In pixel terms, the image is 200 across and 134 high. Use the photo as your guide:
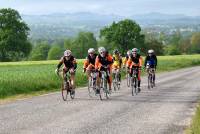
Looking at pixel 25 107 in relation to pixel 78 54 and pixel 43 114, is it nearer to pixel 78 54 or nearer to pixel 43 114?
pixel 43 114

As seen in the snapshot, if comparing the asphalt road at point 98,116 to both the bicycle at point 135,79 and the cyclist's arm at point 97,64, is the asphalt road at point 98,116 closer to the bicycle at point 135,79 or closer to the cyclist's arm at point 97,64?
the cyclist's arm at point 97,64

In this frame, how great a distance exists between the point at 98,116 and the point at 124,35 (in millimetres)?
111715

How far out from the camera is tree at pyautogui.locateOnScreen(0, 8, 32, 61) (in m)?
102

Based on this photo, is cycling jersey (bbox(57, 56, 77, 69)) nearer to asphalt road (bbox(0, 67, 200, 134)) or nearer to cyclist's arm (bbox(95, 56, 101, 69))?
cyclist's arm (bbox(95, 56, 101, 69))

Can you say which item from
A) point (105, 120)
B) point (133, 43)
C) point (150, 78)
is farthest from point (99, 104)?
point (133, 43)

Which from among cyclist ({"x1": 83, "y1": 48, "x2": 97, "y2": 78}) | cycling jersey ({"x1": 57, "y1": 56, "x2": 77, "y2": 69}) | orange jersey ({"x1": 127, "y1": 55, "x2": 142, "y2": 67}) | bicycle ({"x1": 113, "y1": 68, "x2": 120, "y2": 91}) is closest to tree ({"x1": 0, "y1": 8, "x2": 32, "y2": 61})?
bicycle ({"x1": 113, "y1": 68, "x2": 120, "y2": 91})

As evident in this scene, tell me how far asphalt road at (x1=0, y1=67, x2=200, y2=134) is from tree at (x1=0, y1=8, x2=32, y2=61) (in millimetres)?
83961

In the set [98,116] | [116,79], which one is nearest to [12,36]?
[116,79]

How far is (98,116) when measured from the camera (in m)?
14.5

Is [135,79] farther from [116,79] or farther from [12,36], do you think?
[12,36]

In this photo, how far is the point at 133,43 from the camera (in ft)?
410

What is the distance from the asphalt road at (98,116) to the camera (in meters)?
12.0

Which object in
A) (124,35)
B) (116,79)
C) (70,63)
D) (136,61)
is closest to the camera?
(70,63)

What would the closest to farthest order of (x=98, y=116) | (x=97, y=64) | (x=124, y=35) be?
(x=98, y=116) → (x=97, y=64) → (x=124, y=35)
